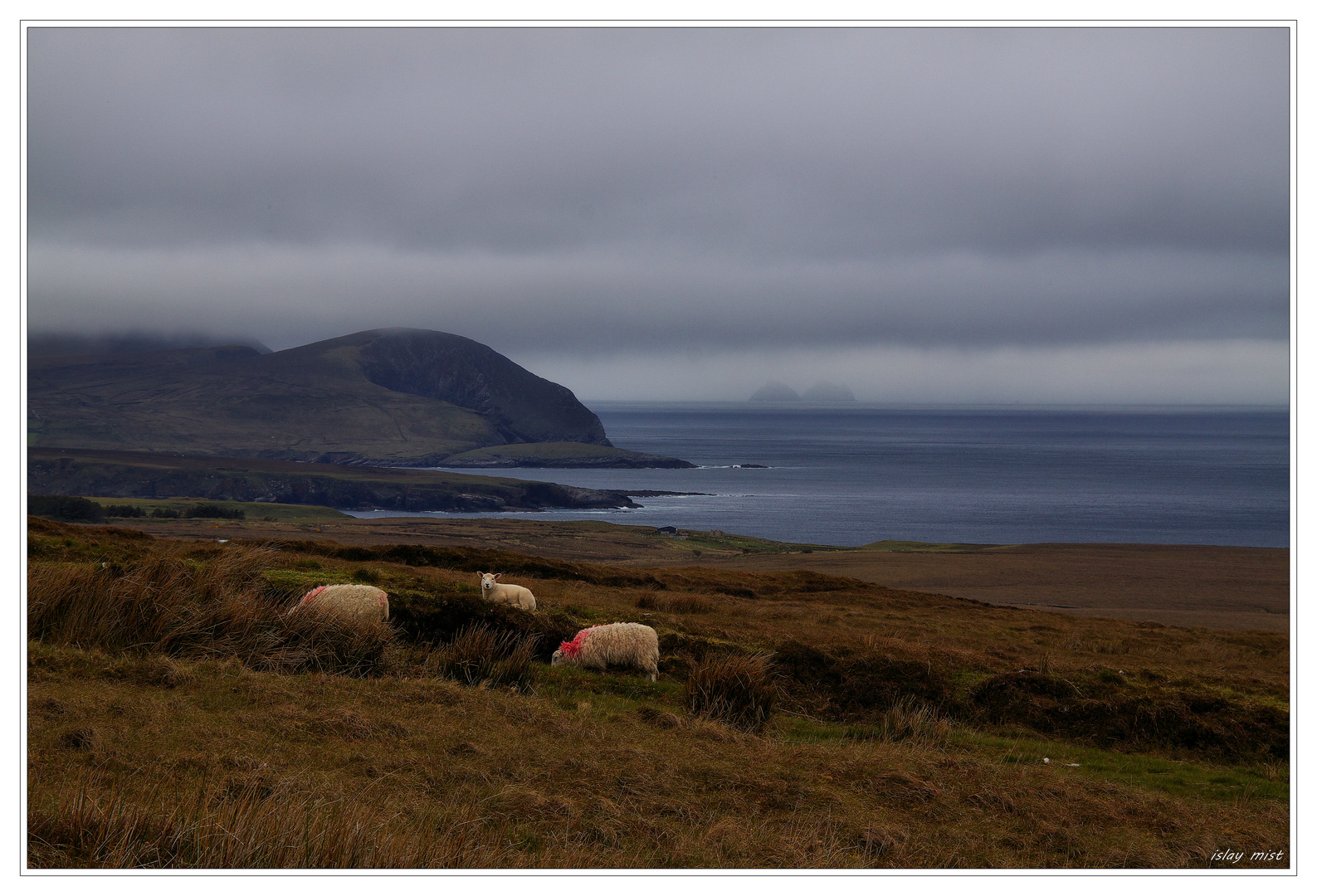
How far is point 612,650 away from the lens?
37.4 feet

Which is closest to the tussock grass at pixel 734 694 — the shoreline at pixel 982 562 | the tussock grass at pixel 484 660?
the tussock grass at pixel 484 660

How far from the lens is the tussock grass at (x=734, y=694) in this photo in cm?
925

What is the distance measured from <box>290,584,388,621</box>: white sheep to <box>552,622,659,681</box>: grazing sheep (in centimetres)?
267

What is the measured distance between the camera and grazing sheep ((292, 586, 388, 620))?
1086cm

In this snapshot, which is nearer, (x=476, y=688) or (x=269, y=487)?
(x=476, y=688)

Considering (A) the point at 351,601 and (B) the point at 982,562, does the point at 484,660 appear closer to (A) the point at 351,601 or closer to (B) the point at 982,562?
(A) the point at 351,601

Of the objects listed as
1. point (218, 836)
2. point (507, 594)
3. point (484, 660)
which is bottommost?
point (507, 594)

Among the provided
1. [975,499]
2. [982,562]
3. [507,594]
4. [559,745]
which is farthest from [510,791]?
[975,499]

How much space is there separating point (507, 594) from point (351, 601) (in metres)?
4.66

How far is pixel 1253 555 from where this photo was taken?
59.7 meters

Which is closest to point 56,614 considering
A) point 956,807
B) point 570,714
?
point 570,714

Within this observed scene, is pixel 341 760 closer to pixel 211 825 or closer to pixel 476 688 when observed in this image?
pixel 211 825

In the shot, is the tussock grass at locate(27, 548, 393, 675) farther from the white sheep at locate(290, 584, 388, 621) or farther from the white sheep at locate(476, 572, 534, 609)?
the white sheep at locate(476, 572, 534, 609)

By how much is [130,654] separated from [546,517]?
94.1 meters
